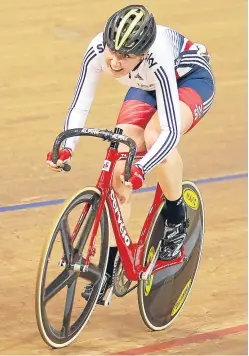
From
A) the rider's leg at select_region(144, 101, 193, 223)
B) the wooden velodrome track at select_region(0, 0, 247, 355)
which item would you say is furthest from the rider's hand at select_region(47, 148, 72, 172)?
the wooden velodrome track at select_region(0, 0, 247, 355)

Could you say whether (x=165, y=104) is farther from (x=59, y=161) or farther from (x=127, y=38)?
(x=59, y=161)

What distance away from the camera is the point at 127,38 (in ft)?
15.6

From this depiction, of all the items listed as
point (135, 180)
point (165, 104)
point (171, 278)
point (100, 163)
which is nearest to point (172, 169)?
point (165, 104)

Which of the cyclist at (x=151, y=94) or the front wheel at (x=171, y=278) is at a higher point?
the cyclist at (x=151, y=94)

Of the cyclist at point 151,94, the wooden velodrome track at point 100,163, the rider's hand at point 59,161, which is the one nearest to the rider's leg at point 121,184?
the cyclist at point 151,94

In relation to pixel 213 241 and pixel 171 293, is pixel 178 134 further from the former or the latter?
pixel 213 241

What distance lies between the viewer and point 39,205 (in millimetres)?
6832

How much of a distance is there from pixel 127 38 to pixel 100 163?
270 centimetres

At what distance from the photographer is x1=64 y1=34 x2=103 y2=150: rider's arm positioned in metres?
4.96

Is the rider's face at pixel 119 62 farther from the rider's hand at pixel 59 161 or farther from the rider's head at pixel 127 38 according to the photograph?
the rider's hand at pixel 59 161

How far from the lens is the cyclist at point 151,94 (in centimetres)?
480

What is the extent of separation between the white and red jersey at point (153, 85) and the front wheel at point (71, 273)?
0.29 m

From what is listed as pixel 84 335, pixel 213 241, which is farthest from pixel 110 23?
pixel 213 241

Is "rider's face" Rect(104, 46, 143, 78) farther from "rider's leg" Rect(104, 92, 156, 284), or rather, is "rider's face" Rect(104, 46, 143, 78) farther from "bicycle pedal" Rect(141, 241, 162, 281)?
"bicycle pedal" Rect(141, 241, 162, 281)
